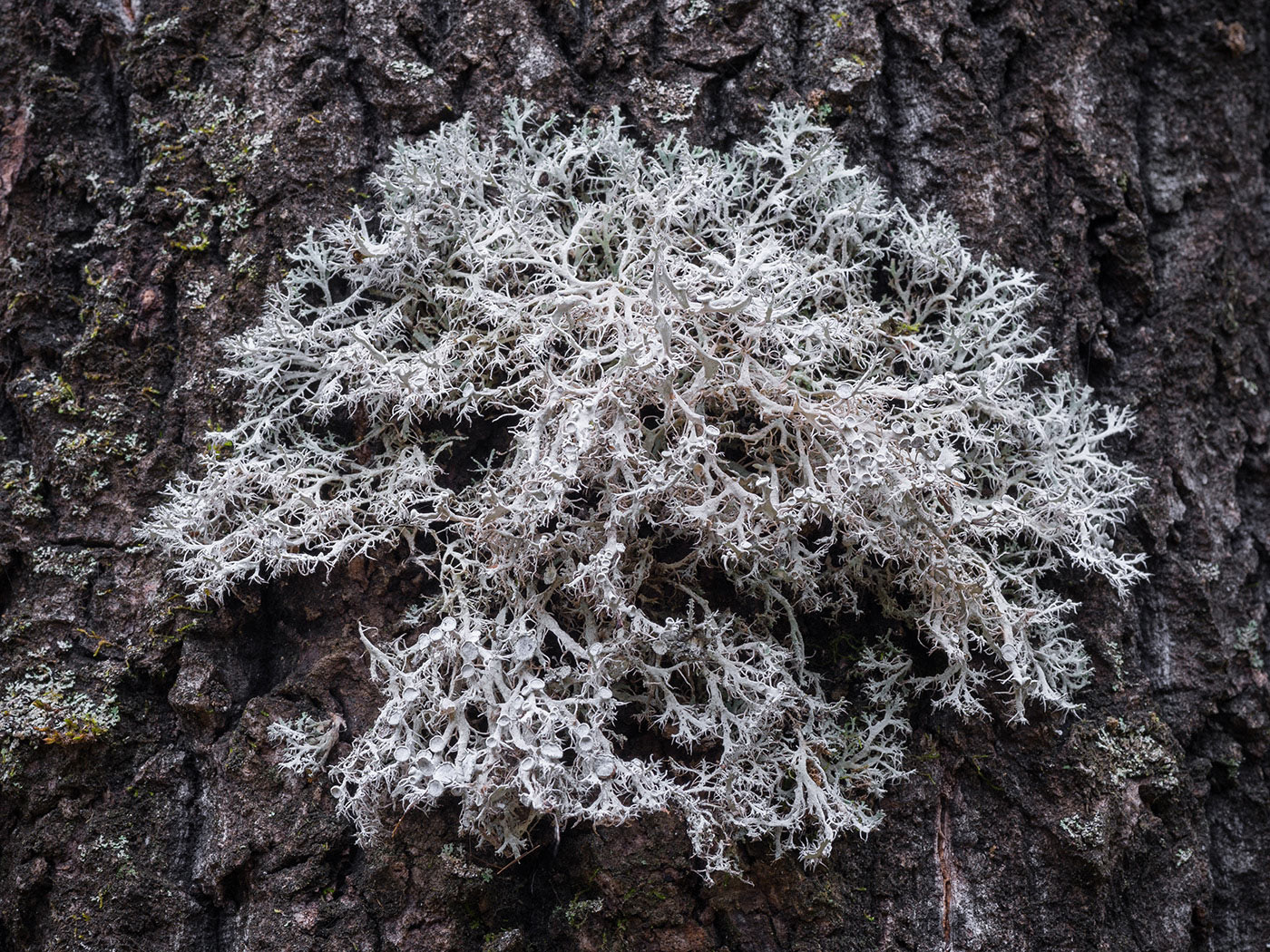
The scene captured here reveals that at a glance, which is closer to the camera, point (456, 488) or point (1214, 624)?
point (456, 488)

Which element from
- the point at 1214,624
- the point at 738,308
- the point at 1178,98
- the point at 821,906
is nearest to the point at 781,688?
the point at 821,906

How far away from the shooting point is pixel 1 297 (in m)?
2.56

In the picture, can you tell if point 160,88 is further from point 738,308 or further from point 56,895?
point 56,895

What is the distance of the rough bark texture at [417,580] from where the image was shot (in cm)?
216

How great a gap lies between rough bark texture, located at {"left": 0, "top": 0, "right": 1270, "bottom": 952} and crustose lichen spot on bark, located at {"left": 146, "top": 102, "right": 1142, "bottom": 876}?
135 mm

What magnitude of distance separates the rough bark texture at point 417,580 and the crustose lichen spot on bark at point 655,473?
14 cm

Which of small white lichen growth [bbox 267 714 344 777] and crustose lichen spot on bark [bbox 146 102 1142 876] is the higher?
crustose lichen spot on bark [bbox 146 102 1142 876]

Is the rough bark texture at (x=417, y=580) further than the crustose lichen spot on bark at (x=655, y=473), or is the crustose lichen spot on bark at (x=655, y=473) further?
the rough bark texture at (x=417, y=580)

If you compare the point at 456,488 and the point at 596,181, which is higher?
the point at 596,181

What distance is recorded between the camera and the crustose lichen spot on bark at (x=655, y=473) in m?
2.02

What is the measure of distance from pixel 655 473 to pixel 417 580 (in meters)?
0.73

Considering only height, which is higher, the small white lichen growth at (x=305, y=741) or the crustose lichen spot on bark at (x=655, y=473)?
the crustose lichen spot on bark at (x=655, y=473)

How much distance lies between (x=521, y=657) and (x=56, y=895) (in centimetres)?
132

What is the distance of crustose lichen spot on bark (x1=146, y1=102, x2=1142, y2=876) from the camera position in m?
2.02
